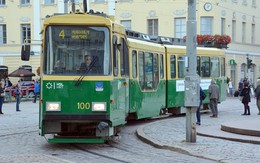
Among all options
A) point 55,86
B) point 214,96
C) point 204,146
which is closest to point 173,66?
point 214,96

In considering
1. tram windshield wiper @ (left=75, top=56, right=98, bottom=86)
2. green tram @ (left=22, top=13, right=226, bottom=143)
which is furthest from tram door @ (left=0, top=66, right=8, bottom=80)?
tram windshield wiper @ (left=75, top=56, right=98, bottom=86)

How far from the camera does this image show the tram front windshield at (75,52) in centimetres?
1352

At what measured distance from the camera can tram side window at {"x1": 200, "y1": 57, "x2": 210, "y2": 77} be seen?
26.4 m

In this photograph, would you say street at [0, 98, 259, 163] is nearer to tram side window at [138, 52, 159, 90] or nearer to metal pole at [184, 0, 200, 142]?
metal pole at [184, 0, 200, 142]

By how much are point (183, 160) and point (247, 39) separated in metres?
47.0

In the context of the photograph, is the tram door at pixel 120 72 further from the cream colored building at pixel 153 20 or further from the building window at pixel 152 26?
the building window at pixel 152 26

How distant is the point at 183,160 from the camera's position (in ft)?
39.0

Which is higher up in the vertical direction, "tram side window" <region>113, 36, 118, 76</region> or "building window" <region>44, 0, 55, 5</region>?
"building window" <region>44, 0, 55, 5</region>

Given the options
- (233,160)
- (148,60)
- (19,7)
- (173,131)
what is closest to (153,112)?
(148,60)

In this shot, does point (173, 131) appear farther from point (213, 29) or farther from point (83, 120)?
point (213, 29)

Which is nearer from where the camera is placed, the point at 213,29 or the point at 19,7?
the point at 213,29

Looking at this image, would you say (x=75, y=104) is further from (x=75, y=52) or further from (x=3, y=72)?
(x=3, y=72)

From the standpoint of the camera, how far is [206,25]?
50.2m

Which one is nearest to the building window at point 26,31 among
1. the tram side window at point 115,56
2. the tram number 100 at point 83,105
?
the tram side window at point 115,56
